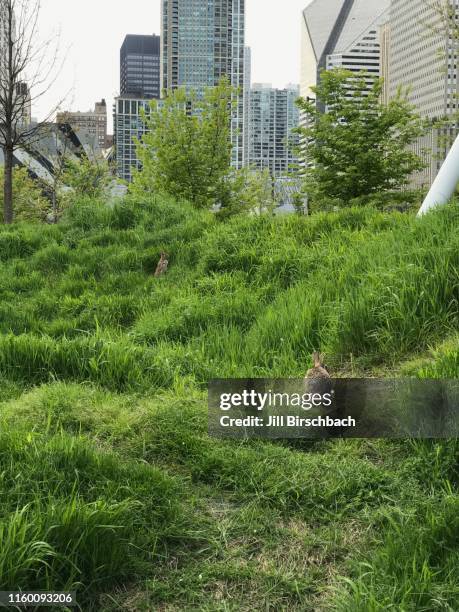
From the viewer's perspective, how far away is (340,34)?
169m

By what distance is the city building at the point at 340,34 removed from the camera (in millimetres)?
164875

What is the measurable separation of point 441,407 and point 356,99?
730 inches

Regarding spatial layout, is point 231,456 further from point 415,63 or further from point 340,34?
point 340,34

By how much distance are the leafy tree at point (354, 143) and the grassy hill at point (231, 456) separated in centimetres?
1237

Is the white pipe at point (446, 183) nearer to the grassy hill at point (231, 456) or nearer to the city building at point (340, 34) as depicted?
the grassy hill at point (231, 456)

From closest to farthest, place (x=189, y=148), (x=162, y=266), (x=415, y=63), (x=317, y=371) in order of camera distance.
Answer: (x=317, y=371), (x=162, y=266), (x=189, y=148), (x=415, y=63)

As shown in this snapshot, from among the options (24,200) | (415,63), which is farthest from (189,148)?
(415,63)

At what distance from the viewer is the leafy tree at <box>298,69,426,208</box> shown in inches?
749

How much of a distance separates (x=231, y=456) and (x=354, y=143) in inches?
657

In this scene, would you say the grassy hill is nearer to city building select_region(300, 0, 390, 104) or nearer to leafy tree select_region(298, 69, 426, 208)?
leafy tree select_region(298, 69, 426, 208)

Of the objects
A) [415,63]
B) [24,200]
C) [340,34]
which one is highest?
[340,34]

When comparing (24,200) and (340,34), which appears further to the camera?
(340,34)

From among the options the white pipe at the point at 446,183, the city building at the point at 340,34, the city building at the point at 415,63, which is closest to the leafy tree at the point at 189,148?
the white pipe at the point at 446,183

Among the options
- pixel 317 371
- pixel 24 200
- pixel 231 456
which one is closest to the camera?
pixel 231 456
